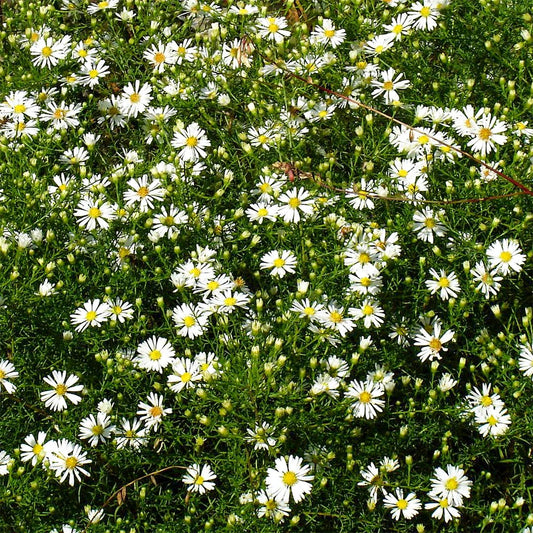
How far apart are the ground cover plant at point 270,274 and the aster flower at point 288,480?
0.04 feet

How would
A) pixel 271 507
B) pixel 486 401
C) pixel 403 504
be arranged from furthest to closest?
pixel 486 401, pixel 403 504, pixel 271 507

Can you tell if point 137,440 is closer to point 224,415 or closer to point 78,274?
point 224,415

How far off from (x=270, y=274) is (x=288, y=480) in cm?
98

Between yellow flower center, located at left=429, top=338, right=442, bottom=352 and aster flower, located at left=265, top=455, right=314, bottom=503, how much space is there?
79 cm

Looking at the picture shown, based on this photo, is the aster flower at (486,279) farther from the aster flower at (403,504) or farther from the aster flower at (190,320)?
the aster flower at (190,320)

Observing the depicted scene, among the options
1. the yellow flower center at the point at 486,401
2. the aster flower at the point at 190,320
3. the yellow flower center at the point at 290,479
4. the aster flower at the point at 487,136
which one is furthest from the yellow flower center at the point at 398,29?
the yellow flower center at the point at 290,479

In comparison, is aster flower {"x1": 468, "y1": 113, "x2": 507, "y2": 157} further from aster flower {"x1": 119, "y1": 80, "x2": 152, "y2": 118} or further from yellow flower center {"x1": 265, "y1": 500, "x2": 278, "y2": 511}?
yellow flower center {"x1": 265, "y1": 500, "x2": 278, "y2": 511}

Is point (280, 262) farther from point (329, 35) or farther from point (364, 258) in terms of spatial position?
point (329, 35)

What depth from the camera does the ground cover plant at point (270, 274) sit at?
3133 millimetres

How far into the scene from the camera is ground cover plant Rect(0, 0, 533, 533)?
3.13 meters

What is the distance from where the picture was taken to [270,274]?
11.6 ft

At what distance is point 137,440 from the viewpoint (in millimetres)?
3205

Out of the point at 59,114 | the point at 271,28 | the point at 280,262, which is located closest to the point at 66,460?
the point at 280,262

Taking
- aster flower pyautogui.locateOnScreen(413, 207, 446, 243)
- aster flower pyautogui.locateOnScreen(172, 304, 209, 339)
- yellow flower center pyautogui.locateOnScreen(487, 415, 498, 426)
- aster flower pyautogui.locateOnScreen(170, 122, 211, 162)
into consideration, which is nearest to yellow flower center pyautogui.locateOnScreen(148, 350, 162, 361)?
aster flower pyautogui.locateOnScreen(172, 304, 209, 339)
